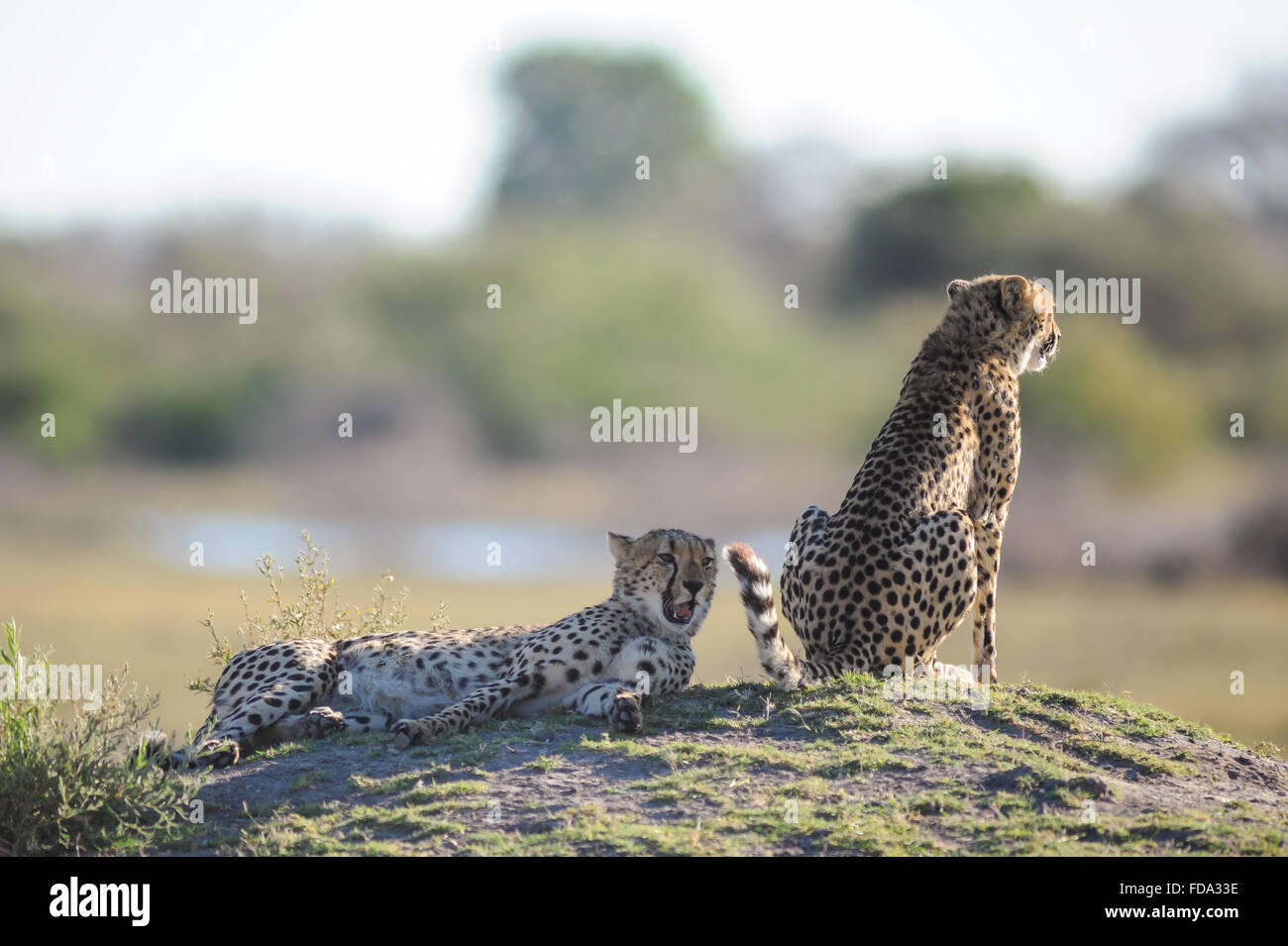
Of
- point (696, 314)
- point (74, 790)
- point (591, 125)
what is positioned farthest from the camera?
point (591, 125)

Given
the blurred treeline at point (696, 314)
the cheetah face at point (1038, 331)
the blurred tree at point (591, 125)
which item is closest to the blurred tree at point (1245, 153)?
the blurred treeline at point (696, 314)

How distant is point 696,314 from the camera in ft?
80.9

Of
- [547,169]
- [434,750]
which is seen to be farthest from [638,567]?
[547,169]

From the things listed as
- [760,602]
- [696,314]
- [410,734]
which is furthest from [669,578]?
[696,314]

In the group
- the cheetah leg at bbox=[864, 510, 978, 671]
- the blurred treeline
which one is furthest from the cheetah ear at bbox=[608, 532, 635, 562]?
the blurred treeline

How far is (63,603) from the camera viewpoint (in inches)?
729

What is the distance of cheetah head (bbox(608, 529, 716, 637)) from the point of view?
5672mm

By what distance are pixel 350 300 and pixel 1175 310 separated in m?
13.1

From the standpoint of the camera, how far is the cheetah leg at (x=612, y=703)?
205 inches

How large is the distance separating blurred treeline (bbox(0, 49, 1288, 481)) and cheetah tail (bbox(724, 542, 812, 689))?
1619 centimetres

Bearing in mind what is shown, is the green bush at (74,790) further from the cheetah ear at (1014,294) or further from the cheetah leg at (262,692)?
the cheetah ear at (1014,294)

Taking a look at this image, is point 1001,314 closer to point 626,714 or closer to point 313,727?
point 626,714

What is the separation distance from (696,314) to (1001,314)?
18.2 metres
